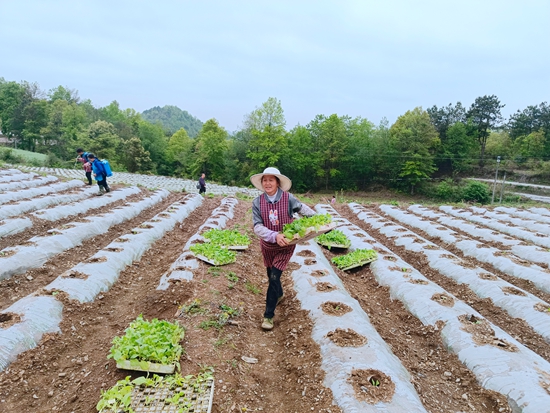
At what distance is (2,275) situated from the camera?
661cm

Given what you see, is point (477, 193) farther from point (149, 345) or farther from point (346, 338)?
point (149, 345)

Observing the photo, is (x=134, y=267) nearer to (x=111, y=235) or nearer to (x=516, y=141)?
(x=111, y=235)

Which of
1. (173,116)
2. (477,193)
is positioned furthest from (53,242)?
(173,116)

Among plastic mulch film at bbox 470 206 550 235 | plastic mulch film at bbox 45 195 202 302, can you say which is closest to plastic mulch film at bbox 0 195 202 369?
plastic mulch film at bbox 45 195 202 302

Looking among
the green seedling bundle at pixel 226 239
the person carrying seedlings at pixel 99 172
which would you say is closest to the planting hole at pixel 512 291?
the green seedling bundle at pixel 226 239

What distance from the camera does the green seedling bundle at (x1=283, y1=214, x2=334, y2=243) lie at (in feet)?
15.0

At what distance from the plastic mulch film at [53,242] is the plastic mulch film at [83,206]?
1.37m

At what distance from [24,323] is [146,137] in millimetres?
66643

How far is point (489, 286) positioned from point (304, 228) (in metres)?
4.77

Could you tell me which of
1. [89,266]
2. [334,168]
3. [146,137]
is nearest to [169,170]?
[146,137]

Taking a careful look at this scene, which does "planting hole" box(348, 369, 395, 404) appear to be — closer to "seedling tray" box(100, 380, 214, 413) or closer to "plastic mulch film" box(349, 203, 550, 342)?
"seedling tray" box(100, 380, 214, 413)

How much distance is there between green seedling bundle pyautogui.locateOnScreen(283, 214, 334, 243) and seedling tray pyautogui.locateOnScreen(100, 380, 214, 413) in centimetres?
198

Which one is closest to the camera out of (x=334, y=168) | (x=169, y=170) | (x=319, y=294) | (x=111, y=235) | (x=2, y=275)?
(x=319, y=294)

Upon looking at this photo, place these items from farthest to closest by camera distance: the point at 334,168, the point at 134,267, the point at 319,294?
1. the point at 334,168
2. the point at 134,267
3. the point at 319,294
